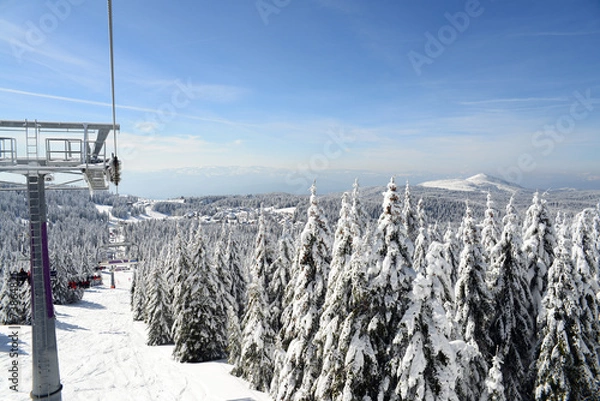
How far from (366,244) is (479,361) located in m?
6.85

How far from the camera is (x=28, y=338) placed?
102ft

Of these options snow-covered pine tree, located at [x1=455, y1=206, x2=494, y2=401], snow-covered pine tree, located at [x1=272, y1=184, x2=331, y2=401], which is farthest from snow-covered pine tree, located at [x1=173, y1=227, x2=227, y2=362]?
snow-covered pine tree, located at [x1=455, y1=206, x2=494, y2=401]

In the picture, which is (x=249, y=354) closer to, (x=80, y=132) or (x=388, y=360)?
(x=388, y=360)

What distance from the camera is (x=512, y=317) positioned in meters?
16.8

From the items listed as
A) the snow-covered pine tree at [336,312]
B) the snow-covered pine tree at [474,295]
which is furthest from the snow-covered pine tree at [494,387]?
the snow-covered pine tree at [336,312]

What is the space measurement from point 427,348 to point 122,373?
2454cm

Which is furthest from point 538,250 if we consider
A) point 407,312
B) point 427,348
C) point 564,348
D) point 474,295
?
point 407,312

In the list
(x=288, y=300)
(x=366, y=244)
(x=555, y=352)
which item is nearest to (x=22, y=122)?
(x=366, y=244)

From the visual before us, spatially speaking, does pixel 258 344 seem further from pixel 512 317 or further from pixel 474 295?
pixel 512 317

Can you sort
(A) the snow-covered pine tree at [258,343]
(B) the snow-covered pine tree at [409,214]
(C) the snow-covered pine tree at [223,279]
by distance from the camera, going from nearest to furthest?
1. (A) the snow-covered pine tree at [258,343]
2. (B) the snow-covered pine tree at [409,214]
3. (C) the snow-covered pine tree at [223,279]

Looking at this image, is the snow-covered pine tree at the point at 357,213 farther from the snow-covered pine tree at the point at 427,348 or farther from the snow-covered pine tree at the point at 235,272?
the snow-covered pine tree at the point at 235,272

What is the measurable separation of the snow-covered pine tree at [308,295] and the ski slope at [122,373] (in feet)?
18.8

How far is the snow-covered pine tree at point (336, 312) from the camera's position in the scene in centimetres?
1239

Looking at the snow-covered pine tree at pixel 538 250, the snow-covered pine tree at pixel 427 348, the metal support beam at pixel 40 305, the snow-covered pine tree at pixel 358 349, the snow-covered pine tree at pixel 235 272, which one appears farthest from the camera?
the snow-covered pine tree at pixel 235 272
